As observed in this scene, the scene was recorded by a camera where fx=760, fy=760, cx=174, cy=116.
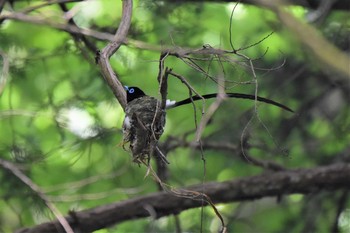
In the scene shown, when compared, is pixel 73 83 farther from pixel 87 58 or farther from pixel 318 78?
pixel 318 78

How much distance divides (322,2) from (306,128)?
4.67 feet

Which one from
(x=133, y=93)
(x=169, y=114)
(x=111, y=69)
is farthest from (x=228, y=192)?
(x=111, y=69)

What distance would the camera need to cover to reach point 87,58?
4715mm

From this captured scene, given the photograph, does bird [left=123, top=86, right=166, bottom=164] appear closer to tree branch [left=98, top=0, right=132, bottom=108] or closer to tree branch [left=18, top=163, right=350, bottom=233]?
tree branch [left=98, top=0, right=132, bottom=108]

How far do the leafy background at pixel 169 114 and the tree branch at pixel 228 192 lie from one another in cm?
13

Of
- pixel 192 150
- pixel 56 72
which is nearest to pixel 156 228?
pixel 192 150

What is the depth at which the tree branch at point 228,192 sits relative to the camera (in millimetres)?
4949

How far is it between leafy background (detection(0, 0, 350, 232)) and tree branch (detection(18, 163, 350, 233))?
0.42 ft

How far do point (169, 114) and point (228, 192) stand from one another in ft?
4.42

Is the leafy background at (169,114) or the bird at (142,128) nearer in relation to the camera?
the bird at (142,128)

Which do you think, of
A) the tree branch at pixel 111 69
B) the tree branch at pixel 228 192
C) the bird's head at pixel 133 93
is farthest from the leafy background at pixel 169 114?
the tree branch at pixel 111 69

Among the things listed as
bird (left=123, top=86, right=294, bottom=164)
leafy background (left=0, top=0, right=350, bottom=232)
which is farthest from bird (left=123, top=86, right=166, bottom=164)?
leafy background (left=0, top=0, right=350, bottom=232)

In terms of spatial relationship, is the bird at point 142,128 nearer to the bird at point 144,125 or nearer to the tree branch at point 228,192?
the bird at point 144,125

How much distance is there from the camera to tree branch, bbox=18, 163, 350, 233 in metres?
4.95
